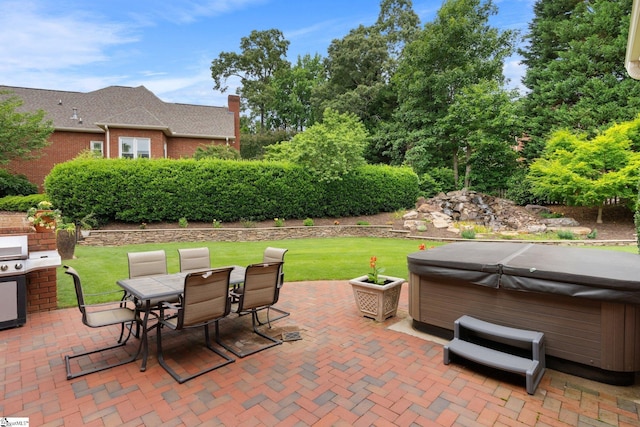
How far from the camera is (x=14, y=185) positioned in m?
15.4

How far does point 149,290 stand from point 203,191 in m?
9.39

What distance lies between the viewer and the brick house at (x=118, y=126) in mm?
16922

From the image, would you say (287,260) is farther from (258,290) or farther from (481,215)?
(481,215)

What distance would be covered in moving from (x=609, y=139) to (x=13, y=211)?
997 inches

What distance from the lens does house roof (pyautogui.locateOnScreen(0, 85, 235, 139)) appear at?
1731 cm

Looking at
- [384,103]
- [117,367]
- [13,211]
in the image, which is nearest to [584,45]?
[384,103]

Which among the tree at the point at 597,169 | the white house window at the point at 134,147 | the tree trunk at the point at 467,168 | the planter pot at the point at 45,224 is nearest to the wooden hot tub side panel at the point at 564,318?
the planter pot at the point at 45,224

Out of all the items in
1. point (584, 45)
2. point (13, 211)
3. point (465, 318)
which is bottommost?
point (465, 318)

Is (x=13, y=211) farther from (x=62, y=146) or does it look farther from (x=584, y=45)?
(x=584, y=45)

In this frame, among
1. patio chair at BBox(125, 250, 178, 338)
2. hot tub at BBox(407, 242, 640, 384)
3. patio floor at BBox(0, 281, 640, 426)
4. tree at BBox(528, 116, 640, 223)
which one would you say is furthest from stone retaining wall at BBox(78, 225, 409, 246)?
hot tub at BBox(407, 242, 640, 384)

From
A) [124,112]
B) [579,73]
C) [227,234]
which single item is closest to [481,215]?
[579,73]

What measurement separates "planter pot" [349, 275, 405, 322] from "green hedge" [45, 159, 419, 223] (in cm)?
918

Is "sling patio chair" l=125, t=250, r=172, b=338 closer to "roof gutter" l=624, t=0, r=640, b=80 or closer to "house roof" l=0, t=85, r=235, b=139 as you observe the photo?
"roof gutter" l=624, t=0, r=640, b=80

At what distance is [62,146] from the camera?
58.1ft
